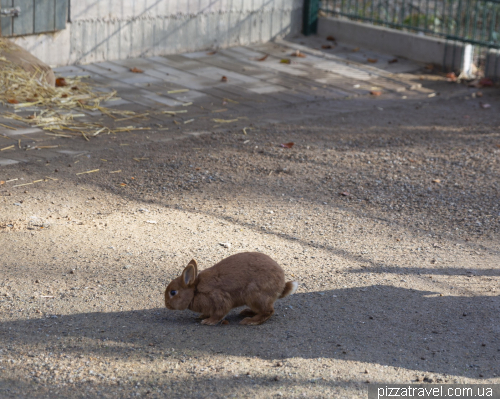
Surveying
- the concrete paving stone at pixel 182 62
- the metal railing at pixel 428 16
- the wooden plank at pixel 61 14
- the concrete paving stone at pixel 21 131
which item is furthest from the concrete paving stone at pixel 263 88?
the metal railing at pixel 428 16

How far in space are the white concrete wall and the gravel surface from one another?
10.9 feet

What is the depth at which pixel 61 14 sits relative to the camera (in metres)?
9.39

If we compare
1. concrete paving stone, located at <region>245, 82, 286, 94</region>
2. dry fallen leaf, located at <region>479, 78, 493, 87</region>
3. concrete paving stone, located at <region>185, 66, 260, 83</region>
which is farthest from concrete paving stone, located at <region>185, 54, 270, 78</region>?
dry fallen leaf, located at <region>479, 78, 493, 87</region>

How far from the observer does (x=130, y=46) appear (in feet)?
34.1

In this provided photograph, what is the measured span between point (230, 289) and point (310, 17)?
9895mm

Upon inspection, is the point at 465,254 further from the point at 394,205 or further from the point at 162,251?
the point at 162,251

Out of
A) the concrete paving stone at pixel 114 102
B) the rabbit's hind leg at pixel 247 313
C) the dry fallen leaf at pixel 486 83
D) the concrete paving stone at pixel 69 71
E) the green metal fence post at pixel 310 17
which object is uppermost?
the green metal fence post at pixel 310 17

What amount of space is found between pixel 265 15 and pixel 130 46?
2896 millimetres

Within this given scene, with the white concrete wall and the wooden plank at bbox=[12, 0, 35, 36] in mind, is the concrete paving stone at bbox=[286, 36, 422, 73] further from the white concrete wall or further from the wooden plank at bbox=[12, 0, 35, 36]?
the wooden plank at bbox=[12, 0, 35, 36]

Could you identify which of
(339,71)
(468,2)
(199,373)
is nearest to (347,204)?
(199,373)

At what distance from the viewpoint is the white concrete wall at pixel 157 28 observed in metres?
9.65

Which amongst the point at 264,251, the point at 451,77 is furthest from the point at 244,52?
the point at 264,251

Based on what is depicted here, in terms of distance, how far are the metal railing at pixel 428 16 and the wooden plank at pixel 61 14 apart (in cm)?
537

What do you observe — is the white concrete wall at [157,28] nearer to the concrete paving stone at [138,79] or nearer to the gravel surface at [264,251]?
the concrete paving stone at [138,79]
